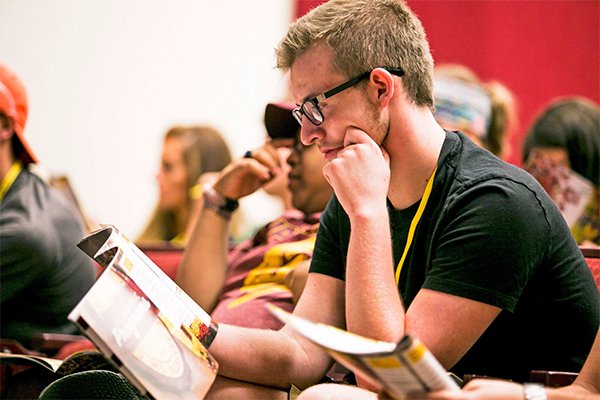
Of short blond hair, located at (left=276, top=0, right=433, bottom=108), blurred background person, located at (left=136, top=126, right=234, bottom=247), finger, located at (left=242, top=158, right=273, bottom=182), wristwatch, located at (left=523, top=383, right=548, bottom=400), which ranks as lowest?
blurred background person, located at (left=136, top=126, right=234, bottom=247)

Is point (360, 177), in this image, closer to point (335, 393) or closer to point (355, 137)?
point (355, 137)

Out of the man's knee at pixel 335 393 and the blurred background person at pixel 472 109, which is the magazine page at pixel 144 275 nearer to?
the man's knee at pixel 335 393

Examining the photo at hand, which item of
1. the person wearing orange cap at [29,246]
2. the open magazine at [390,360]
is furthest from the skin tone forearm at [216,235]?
the open magazine at [390,360]

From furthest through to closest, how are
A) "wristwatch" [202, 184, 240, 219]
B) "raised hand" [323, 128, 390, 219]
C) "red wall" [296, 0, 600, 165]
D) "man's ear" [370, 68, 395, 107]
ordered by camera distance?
"red wall" [296, 0, 600, 165], "wristwatch" [202, 184, 240, 219], "man's ear" [370, 68, 395, 107], "raised hand" [323, 128, 390, 219]

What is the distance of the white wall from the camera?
579 cm

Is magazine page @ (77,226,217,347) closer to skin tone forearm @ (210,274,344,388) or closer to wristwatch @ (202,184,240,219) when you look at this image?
skin tone forearm @ (210,274,344,388)

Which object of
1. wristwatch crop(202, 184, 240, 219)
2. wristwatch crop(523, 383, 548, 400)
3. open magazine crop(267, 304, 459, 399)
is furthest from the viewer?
wristwatch crop(202, 184, 240, 219)

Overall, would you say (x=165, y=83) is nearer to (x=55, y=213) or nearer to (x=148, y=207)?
(x=148, y=207)

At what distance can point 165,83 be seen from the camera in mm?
5852

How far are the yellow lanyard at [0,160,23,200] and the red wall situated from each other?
2.76m

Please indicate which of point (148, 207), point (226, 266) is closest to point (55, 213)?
point (226, 266)

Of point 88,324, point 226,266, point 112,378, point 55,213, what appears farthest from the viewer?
point 55,213

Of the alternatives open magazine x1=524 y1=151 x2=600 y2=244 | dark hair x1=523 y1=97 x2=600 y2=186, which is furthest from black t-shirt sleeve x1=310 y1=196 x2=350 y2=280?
dark hair x1=523 y1=97 x2=600 y2=186

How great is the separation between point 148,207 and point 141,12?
1235 millimetres
